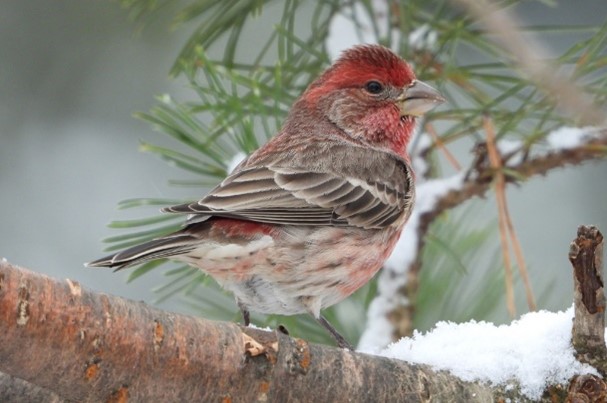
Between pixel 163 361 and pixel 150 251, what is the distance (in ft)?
3.08

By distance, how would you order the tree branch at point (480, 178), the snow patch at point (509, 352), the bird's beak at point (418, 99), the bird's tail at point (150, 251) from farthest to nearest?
the bird's beak at point (418, 99) → the tree branch at point (480, 178) → the bird's tail at point (150, 251) → the snow patch at point (509, 352)

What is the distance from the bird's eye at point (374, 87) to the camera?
446 centimetres

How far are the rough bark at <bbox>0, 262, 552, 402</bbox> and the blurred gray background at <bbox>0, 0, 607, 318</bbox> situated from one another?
4.27 m

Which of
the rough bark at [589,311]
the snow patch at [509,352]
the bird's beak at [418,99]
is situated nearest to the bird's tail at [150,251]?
the snow patch at [509,352]

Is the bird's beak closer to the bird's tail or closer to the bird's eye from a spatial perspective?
the bird's eye

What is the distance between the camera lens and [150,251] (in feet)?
10.2

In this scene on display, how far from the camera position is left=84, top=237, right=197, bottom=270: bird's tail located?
2970 mm

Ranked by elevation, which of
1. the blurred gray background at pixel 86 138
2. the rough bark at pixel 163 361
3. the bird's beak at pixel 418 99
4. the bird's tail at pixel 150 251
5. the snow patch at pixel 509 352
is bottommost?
the rough bark at pixel 163 361

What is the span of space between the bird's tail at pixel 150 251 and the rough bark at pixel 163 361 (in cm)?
67

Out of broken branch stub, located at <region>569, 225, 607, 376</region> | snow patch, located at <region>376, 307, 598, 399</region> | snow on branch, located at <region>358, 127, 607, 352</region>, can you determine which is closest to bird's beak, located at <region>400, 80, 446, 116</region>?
snow on branch, located at <region>358, 127, 607, 352</region>

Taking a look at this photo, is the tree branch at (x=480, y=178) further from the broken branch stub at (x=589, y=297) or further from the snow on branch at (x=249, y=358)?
the broken branch stub at (x=589, y=297)

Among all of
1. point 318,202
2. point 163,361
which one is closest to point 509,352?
point 163,361

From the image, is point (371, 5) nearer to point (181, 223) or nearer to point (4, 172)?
point (181, 223)

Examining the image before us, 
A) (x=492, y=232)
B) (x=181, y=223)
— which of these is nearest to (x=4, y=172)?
(x=181, y=223)
